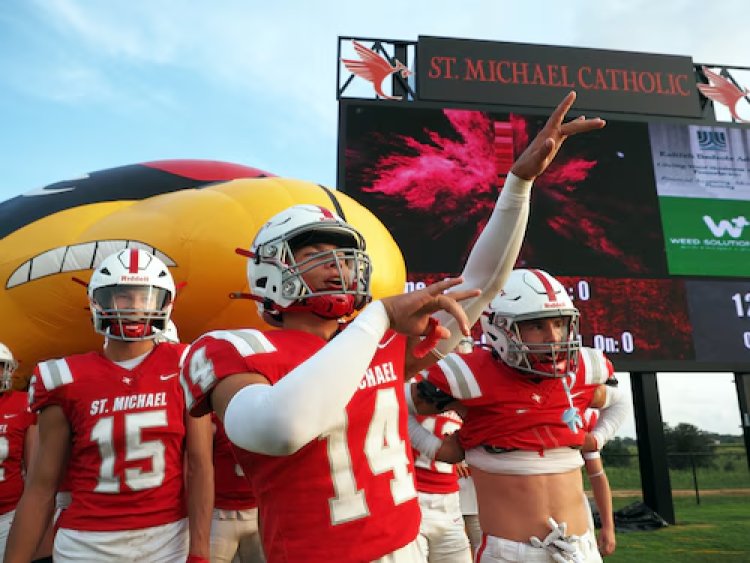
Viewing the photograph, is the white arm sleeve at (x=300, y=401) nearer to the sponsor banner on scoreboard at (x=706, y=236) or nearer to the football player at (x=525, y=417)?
the football player at (x=525, y=417)

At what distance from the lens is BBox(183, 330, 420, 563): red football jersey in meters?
A: 1.48

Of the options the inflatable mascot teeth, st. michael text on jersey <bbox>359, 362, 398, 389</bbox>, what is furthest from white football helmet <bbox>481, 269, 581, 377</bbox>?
the inflatable mascot teeth

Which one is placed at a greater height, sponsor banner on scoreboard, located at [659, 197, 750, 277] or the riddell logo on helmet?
sponsor banner on scoreboard, located at [659, 197, 750, 277]

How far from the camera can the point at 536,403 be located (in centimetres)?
278

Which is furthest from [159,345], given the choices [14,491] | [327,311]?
[14,491]

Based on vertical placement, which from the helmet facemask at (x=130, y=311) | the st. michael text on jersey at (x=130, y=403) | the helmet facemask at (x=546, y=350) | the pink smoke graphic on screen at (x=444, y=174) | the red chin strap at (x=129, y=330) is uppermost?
the pink smoke graphic on screen at (x=444, y=174)

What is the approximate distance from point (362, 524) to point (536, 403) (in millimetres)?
1482

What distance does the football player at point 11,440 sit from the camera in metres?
4.07

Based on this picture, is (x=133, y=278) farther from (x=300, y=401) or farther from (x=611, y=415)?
(x=611, y=415)

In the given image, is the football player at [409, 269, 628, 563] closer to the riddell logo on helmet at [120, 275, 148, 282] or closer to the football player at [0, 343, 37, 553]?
the riddell logo on helmet at [120, 275, 148, 282]

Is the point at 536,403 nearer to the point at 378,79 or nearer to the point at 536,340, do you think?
the point at 536,340

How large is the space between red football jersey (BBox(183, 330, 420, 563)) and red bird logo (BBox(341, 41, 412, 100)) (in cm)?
835

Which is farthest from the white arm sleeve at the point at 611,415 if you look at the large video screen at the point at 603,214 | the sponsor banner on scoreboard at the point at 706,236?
the sponsor banner on scoreboard at the point at 706,236

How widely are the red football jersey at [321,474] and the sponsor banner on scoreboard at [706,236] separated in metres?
8.00
